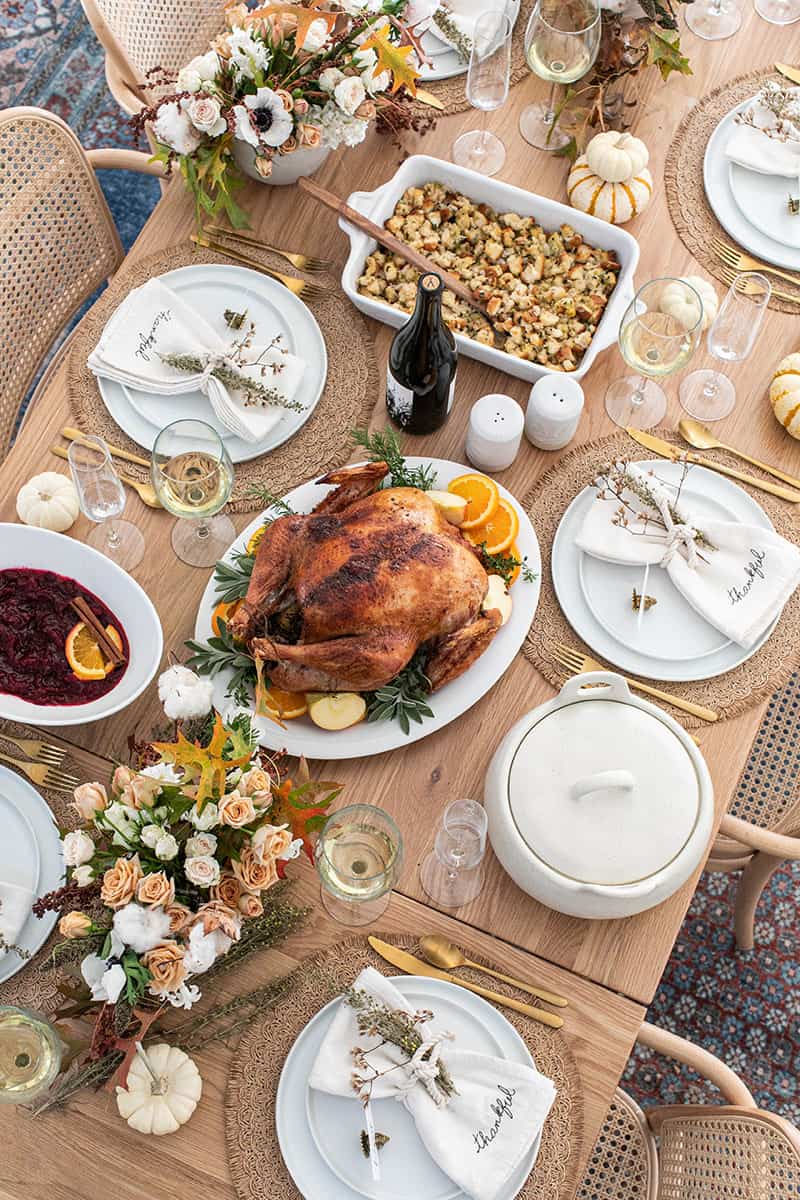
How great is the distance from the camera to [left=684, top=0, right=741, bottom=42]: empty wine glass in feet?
7.57

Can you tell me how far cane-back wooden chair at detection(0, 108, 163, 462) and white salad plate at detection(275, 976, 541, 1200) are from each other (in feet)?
4.32

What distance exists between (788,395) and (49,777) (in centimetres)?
135

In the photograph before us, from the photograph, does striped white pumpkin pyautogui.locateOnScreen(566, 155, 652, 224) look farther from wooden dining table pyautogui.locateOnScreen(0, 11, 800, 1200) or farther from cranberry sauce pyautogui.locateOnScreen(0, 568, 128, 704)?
cranberry sauce pyautogui.locateOnScreen(0, 568, 128, 704)

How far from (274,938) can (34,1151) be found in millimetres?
415

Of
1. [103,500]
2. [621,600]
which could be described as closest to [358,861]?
[621,600]

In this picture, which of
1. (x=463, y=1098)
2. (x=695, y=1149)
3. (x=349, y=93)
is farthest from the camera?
(x=349, y=93)

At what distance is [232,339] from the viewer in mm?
1983

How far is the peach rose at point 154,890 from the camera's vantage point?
135 cm

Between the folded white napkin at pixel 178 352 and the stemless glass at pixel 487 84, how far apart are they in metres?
0.59

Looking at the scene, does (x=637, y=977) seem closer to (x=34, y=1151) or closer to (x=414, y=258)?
(x=34, y=1151)

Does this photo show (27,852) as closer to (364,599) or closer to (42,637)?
(42,637)

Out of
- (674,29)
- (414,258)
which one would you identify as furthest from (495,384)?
(674,29)

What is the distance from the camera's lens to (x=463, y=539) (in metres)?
1.77

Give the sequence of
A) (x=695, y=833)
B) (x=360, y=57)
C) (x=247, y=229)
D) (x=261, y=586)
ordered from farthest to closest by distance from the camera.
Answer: (x=247, y=229) < (x=360, y=57) < (x=261, y=586) < (x=695, y=833)
